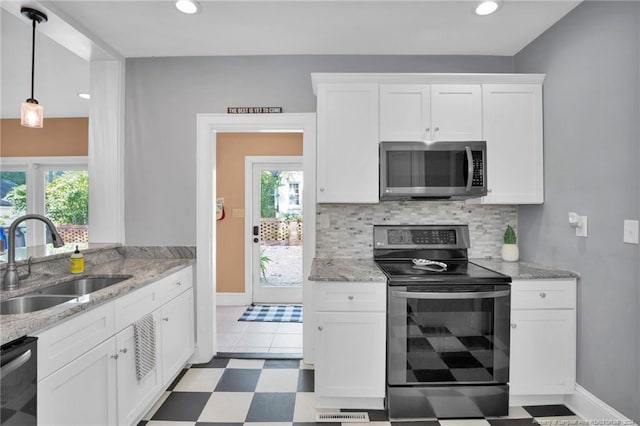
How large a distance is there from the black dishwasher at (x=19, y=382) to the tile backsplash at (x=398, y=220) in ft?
5.96

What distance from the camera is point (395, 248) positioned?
264 centimetres

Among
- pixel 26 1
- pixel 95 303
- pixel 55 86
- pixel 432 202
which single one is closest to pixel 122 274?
pixel 95 303

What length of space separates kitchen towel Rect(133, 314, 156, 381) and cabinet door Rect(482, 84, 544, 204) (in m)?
2.34

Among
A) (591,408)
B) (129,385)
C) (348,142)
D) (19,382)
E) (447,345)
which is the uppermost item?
(348,142)

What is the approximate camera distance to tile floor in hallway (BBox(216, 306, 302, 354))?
119 inches

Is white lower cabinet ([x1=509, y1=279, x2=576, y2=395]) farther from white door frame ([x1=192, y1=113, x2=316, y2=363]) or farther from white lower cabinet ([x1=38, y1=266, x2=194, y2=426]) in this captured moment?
white lower cabinet ([x1=38, y1=266, x2=194, y2=426])

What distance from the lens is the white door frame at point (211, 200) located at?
270 cm

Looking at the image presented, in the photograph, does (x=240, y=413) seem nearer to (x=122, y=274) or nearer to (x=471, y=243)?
(x=122, y=274)

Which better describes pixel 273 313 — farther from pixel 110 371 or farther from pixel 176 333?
pixel 110 371

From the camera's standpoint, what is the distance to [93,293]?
1.60 meters

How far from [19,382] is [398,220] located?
2.29m

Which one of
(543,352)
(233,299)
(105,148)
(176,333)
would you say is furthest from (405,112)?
(233,299)

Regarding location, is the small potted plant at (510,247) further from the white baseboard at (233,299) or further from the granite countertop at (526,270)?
the white baseboard at (233,299)

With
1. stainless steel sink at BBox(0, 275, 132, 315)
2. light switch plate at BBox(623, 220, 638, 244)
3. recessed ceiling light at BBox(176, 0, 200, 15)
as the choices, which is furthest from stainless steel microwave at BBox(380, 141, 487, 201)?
stainless steel sink at BBox(0, 275, 132, 315)
